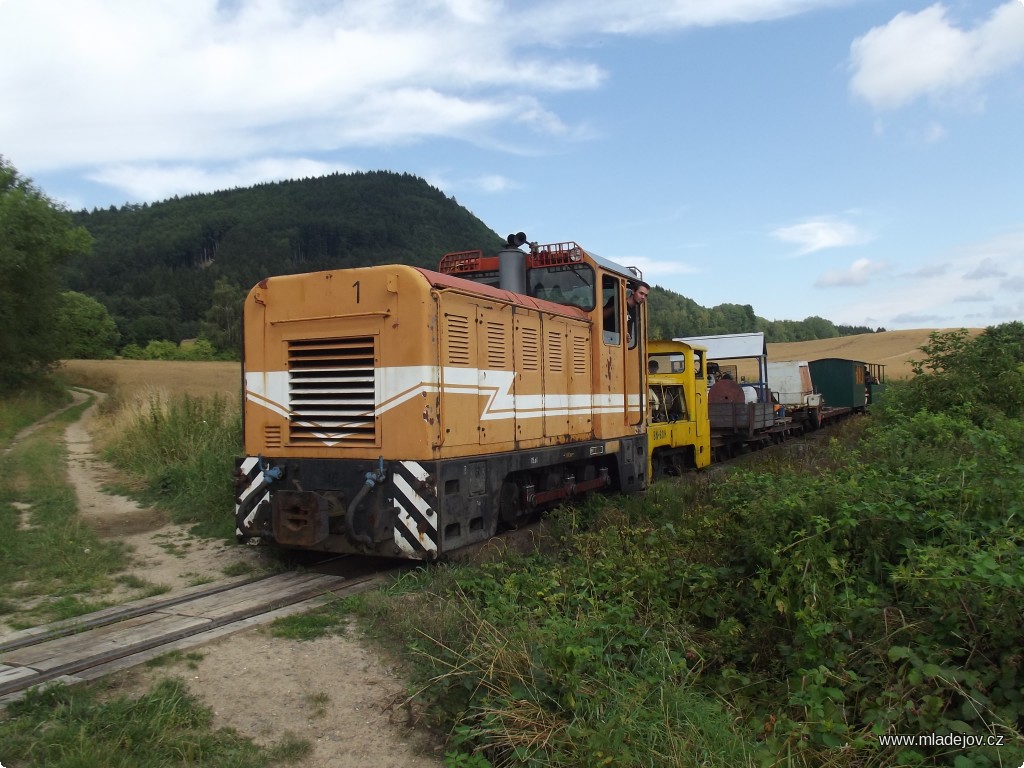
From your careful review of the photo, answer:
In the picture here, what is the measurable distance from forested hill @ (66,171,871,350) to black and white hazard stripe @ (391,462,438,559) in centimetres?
5286

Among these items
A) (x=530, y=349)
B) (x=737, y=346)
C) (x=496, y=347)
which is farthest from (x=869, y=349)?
(x=496, y=347)

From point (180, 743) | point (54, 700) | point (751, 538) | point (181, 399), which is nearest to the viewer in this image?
point (180, 743)

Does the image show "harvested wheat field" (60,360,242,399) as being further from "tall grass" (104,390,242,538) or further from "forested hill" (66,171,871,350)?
"tall grass" (104,390,242,538)

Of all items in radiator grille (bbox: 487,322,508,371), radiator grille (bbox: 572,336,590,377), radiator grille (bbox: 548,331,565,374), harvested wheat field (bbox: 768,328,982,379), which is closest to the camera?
radiator grille (bbox: 487,322,508,371)

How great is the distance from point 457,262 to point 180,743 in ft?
22.7

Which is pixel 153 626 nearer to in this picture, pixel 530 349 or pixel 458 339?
pixel 458 339

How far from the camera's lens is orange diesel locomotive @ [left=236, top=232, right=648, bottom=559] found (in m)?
6.41

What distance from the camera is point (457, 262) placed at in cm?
948

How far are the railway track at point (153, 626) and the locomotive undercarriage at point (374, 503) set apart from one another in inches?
15.1

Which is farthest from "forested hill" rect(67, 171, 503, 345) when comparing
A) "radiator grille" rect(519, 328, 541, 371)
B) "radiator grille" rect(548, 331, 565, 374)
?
"radiator grille" rect(519, 328, 541, 371)

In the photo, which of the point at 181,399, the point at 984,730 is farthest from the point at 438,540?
the point at 181,399

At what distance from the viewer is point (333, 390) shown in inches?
269

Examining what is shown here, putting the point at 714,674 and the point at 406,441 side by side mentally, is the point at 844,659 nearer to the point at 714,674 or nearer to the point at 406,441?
the point at 714,674

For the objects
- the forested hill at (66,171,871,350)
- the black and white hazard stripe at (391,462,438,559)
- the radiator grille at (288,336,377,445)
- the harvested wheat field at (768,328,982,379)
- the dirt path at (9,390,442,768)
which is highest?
the forested hill at (66,171,871,350)
